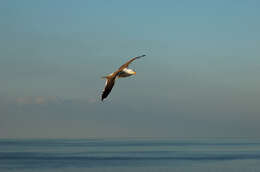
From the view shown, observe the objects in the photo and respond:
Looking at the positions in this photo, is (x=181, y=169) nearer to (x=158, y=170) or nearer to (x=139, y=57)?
(x=158, y=170)

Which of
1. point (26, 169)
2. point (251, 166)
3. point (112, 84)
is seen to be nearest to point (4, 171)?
point (26, 169)

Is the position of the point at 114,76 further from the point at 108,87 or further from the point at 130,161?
the point at 130,161

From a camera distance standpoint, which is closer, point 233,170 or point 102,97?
point 102,97

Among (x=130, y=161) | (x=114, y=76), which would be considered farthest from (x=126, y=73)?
(x=130, y=161)

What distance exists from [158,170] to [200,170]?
14.1 feet

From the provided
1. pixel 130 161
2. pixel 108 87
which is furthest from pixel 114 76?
pixel 130 161

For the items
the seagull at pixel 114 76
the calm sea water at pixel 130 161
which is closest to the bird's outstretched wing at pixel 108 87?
the seagull at pixel 114 76

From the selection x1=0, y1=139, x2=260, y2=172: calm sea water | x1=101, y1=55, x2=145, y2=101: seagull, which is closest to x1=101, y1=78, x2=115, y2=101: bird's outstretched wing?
x1=101, y1=55, x2=145, y2=101: seagull

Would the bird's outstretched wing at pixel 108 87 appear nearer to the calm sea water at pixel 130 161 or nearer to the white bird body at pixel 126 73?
the white bird body at pixel 126 73

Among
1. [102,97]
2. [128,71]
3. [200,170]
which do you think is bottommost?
[200,170]

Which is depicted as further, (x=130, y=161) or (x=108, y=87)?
(x=130, y=161)

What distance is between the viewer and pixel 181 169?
4300 centimetres

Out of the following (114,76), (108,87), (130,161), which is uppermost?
(114,76)

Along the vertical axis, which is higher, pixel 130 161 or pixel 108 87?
pixel 108 87
